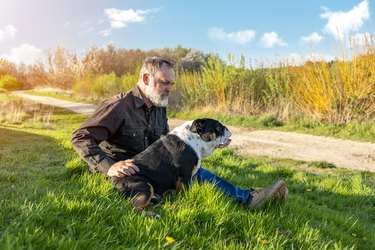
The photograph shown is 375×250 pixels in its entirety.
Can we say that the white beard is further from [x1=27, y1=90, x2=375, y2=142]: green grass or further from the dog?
[x1=27, y1=90, x2=375, y2=142]: green grass

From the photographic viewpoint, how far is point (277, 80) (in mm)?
14094

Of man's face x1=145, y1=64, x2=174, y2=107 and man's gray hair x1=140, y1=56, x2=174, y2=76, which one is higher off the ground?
man's gray hair x1=140, y1=56, x2=174, y2=76

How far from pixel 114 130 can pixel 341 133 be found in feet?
28.7

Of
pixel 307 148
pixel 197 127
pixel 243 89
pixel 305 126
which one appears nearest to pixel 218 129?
pixel 197 127

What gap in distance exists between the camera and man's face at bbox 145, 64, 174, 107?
13.3ft

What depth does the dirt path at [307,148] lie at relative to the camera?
320 inches

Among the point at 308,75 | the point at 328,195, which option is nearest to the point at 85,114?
the point at 308,75

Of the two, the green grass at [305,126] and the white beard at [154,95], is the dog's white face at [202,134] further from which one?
the green grass at [305,126]

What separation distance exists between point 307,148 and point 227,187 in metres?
5.94

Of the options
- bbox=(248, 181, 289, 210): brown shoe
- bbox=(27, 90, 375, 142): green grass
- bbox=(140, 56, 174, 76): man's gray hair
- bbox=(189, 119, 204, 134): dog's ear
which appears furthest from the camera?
bbox=(27, 90, 375, 142): green grass

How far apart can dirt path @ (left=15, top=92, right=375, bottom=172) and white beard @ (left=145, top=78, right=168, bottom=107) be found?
5.01 metres

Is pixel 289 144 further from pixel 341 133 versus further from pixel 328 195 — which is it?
pixel 328 195

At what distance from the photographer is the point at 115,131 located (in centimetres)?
399

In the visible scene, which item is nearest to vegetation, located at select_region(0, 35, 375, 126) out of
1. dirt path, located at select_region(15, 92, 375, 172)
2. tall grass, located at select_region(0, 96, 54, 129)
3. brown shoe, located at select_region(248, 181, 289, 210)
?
dirt path, located at select_region(15, 92, 375, 172)
